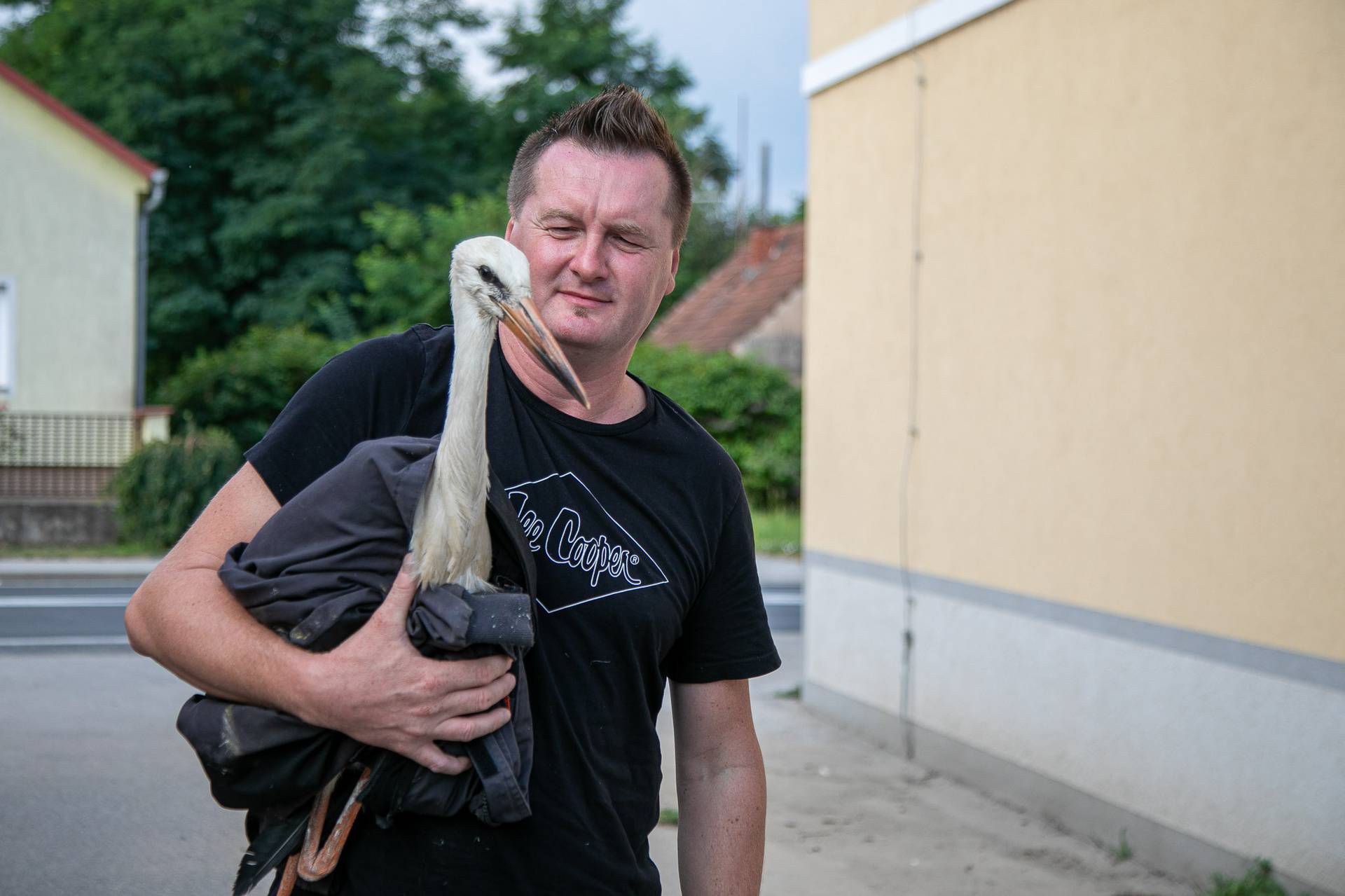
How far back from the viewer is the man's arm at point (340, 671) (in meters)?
1.97

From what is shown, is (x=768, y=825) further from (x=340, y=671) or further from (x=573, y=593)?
(x=340, y=671)

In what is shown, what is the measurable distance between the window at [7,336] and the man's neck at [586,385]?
69.6 feet

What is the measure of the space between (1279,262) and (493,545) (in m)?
3.82

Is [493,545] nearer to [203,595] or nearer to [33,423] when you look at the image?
[203,595]

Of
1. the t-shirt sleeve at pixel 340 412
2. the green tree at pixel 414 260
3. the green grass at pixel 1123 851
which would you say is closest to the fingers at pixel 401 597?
the t-shirt sleeve at pixel 340 412

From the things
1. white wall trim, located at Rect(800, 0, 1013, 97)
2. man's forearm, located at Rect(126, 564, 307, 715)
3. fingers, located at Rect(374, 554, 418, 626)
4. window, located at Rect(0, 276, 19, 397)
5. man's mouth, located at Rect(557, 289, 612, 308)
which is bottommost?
man's forearm, located at Rect(126, 564, 307, 715)

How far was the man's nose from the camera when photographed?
94.1 inches

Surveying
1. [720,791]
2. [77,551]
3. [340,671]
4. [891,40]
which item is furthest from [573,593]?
[77,551]

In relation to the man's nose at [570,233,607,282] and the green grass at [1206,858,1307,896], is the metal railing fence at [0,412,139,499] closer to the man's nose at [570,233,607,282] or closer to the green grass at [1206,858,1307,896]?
the green grass at [1206,858,1307,896]

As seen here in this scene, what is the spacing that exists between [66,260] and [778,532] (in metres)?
12.5

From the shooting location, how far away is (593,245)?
2.40m

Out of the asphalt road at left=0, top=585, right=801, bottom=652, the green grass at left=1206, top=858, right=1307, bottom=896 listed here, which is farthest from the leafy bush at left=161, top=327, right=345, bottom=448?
the green grass at left=1206, top=858, right=1307, bottom=896

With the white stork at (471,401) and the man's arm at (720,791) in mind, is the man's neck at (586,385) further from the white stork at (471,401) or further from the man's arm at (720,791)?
the man's arm at (720,791)

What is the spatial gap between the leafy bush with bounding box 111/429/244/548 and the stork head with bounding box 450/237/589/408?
16.3 metres
